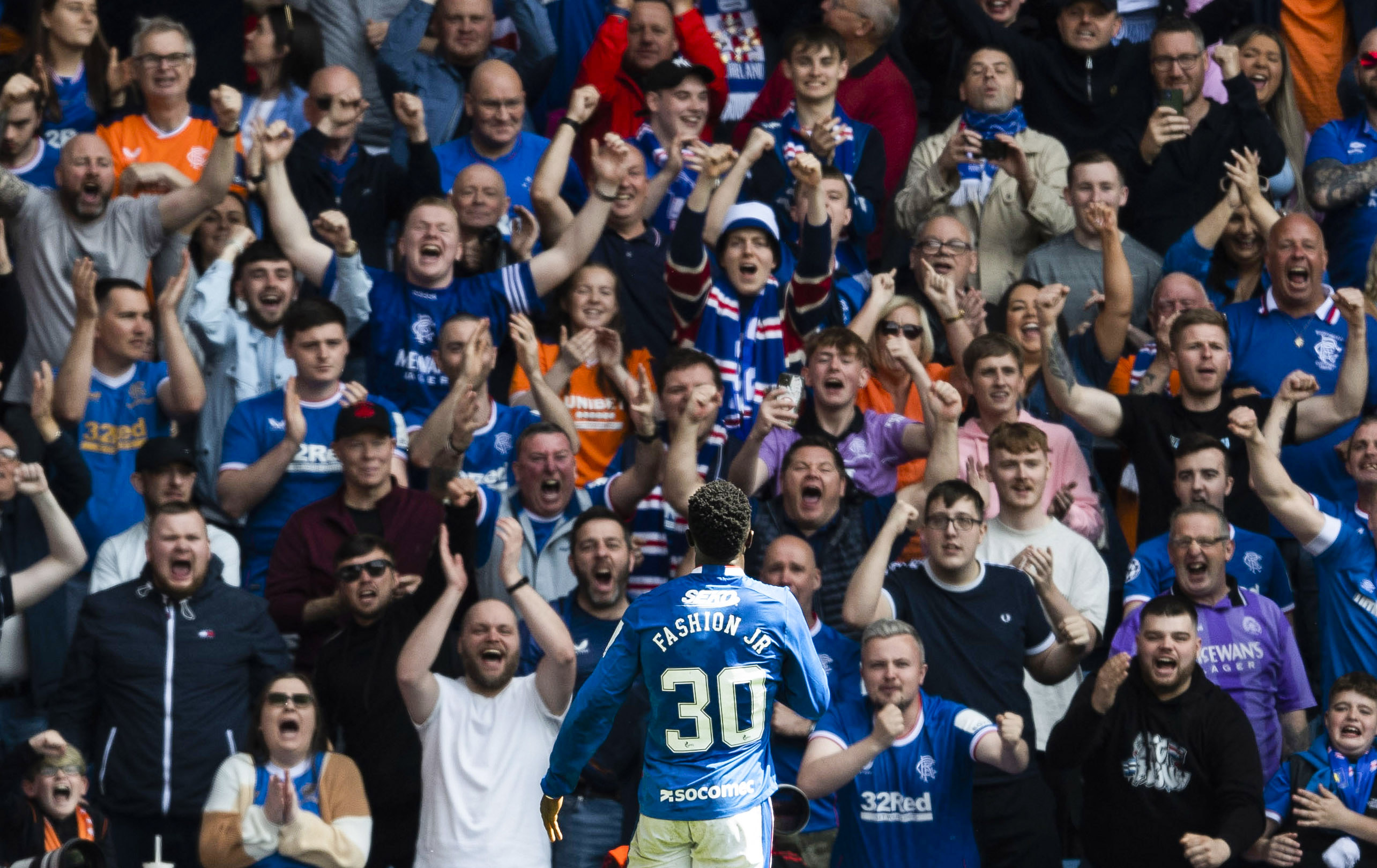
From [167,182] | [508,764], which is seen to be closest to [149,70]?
[167,182]

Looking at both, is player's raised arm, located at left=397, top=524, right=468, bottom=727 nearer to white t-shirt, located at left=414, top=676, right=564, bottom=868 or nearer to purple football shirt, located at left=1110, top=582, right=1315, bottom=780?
white t-shirt, located at left=414, top=676, right=564, bottom=868

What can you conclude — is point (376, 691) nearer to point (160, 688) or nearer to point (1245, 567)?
point (160, 688)

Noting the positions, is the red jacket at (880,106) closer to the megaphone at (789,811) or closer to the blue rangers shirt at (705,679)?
the megaphone at (789,811)

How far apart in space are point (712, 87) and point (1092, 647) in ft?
16.8

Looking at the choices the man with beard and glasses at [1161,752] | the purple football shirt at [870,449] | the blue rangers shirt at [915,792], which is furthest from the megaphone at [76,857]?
the man with beard and glasses at [1161,752]

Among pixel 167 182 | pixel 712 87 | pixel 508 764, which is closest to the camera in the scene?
pixel 508 764

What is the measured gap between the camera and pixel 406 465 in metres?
10.4

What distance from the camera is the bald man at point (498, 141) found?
466 inches

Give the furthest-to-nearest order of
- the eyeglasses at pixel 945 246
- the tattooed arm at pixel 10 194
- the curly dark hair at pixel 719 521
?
the eyeglasses at pixel 945 246, the tattooed arm at pixel 10 194, the curly dark hair at pixel 719 521

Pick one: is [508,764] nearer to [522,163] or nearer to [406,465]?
[406,465]

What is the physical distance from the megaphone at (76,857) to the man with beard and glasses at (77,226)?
326cm

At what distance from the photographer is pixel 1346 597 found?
31.9 ft

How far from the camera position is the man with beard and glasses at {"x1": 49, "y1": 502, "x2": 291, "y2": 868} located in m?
9.04

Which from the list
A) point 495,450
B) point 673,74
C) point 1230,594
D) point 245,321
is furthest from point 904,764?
point 673,74
